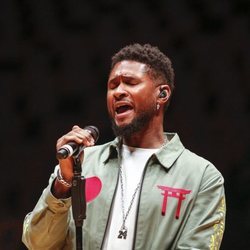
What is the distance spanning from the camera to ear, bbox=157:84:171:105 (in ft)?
5.99

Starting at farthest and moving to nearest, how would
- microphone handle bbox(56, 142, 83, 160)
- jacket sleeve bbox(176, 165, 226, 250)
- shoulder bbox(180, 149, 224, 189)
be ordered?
1. shoulder bbox(180, 149, 224, 189)
2. jacket sleeve bbox(176, 165, 226, 250)
3. microphone handle bbox(56, 142, 83, 160)

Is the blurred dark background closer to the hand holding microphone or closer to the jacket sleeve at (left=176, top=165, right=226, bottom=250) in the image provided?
the jacket sleeve at (left=176, top=165, right=226, bottom=250)

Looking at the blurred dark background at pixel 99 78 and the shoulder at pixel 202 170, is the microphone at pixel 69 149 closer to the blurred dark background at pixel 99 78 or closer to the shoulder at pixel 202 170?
the shoulder at pixel 202 170

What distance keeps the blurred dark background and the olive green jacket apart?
802 millimetres

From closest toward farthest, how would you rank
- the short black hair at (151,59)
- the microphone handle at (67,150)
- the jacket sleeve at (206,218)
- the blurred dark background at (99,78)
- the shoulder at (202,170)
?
the microphone handle at (67,150)
the jacket sleeve at (206,218)
the shoulder at (202,170)
the short black hair at (151,59)
the blurred dark background at (99,78)

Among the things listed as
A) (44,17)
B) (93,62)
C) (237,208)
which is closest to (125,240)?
(237,208)

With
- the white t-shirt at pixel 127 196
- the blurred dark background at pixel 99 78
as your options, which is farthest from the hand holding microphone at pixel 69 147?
the blurred dark background at pixel 99 78

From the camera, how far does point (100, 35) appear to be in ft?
8.94

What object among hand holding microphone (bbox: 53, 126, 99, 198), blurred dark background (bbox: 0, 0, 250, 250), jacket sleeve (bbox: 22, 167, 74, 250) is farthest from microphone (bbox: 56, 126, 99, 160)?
blurred dark background (bbox: 0, 0, 250, 250)

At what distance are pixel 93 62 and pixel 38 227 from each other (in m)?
1.26

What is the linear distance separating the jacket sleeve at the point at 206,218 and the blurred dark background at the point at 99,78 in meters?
0.79

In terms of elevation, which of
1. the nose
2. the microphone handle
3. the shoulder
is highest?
the nose

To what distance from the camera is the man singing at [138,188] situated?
5.18 ft

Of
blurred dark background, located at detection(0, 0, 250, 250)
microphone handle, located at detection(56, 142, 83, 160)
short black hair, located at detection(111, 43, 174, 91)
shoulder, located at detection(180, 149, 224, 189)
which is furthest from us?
blurred dark background, located at detection(0, 0, 250, 250)
